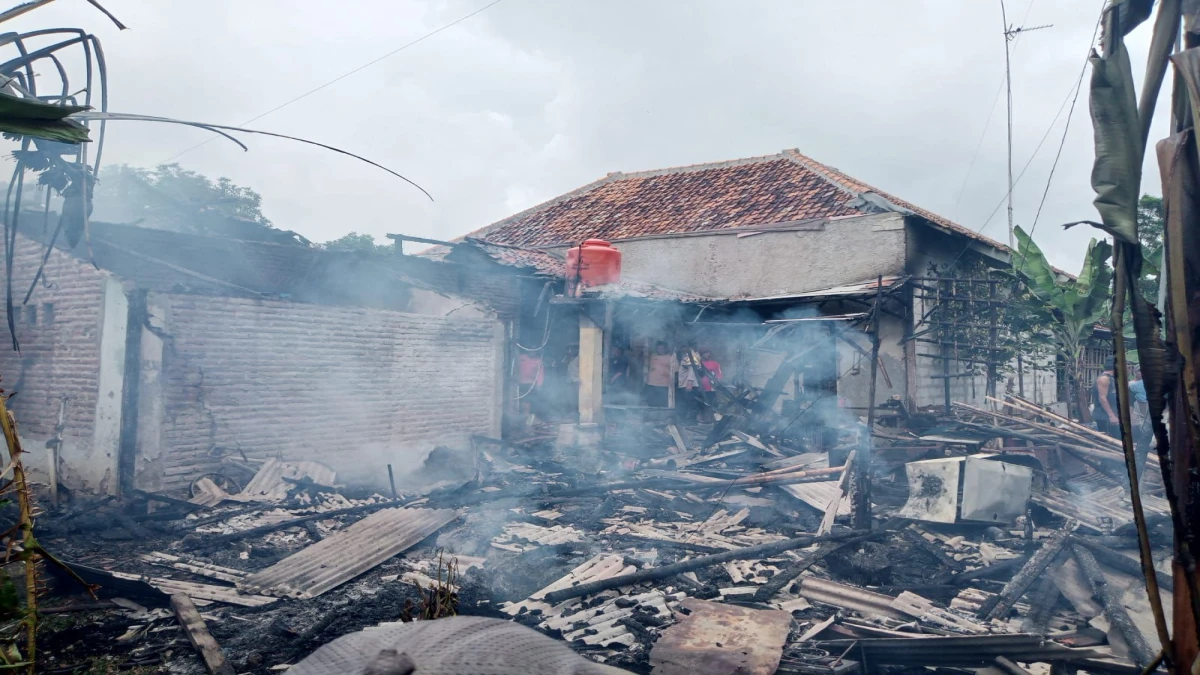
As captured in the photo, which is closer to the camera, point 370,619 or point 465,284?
point 370,619

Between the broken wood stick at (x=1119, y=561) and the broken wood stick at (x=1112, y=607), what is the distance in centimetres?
6

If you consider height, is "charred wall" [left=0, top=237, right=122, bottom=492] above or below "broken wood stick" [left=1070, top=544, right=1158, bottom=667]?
above

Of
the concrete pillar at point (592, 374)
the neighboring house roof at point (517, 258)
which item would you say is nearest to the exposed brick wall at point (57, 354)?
the neighboring house roof at point (517, 258)

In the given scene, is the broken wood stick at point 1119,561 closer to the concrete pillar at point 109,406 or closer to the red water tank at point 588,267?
the red water tank at point 588,267

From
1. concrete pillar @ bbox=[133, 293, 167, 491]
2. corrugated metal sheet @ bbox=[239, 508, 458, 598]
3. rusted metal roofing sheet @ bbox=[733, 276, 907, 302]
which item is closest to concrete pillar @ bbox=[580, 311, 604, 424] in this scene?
rusted metal roofing sheet @ bbox=[733, 276, 907, 302]

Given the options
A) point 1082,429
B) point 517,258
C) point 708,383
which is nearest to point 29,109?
point 1082,429

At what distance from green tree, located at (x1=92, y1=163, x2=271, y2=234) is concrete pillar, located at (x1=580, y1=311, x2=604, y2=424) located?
6874 millimetres

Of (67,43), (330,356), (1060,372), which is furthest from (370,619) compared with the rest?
(1060,372)

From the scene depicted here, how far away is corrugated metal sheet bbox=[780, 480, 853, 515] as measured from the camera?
8953mm

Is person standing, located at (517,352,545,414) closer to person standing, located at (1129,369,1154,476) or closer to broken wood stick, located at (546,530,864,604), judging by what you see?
broken wood stick, located at (546,530,864,604)

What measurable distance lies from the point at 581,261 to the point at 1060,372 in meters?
15.2

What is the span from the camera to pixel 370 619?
5680 mm

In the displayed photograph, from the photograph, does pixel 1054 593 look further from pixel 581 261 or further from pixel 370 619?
pixel 581 261

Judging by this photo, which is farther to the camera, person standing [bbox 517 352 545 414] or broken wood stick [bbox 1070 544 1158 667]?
person standing [bbox 517 352 545 414]
